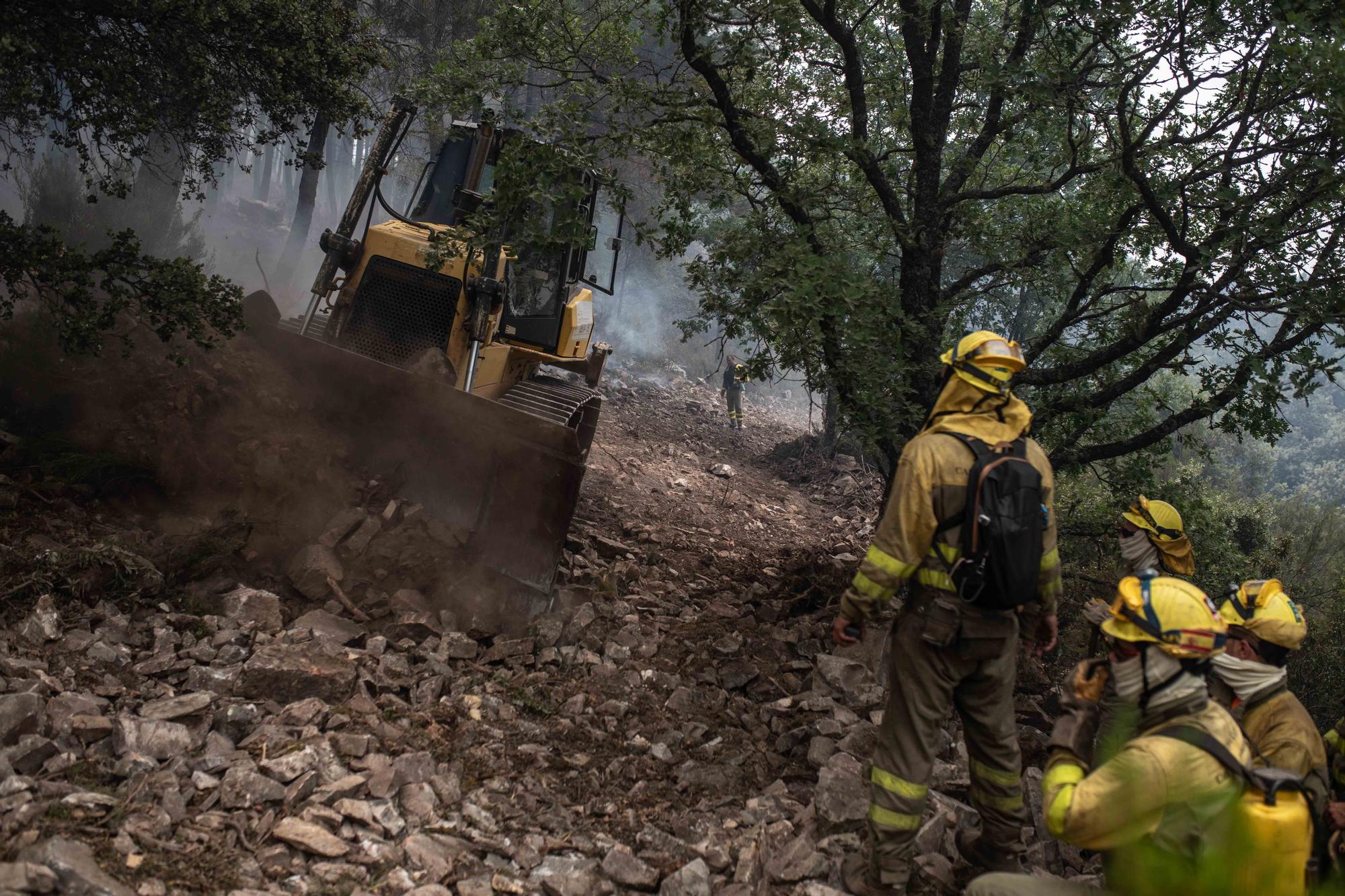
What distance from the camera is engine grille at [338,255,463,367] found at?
686cm

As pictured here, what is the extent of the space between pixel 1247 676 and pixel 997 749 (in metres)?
0.92

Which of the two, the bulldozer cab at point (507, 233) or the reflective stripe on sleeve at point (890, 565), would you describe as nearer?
the reflective stripe on sleeve at point (890, 565)

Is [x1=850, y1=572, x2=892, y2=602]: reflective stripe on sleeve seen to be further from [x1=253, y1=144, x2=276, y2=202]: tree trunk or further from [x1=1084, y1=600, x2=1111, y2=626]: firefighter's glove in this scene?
[x1=253, y1=144, x2=276, y2=202]: tree trunk

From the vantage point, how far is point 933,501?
3.38 meters

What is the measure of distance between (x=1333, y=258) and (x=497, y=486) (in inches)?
198

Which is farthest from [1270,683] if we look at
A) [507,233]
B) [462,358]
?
[462,358]

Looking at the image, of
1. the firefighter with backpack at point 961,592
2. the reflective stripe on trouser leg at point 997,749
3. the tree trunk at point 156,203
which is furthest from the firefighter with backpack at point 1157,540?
the tree trunk at point 156,203

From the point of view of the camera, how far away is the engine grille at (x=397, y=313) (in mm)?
6859

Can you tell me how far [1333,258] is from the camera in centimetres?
482

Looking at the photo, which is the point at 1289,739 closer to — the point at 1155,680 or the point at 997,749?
the point at 997,749

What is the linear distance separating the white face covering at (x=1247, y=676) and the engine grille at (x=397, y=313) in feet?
17.9

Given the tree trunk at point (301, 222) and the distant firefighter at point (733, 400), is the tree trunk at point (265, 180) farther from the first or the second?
the distant firefighter at point (733, 400)

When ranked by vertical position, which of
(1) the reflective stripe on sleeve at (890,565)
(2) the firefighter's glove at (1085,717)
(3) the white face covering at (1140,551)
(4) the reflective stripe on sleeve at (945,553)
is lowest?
(2) the firefighter's glove at (1085,717)

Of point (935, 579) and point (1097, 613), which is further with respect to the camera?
point (1097, 613)
